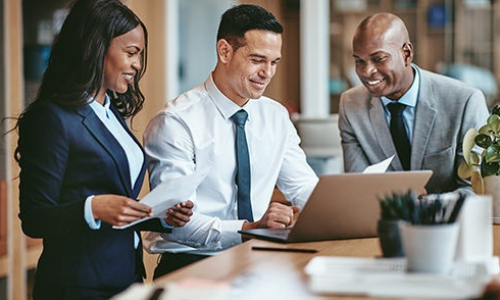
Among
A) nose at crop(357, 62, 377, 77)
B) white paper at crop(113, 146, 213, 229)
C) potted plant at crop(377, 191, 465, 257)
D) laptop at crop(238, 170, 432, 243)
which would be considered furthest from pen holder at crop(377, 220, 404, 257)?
nose at crop(357, 62, 377, 77)

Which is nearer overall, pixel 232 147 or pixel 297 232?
pixel 297 232

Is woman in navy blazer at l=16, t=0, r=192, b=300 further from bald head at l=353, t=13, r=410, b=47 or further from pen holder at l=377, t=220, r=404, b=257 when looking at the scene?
bald head at l=353, t=13, r=410, b=47

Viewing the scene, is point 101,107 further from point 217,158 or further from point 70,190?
point 217,158

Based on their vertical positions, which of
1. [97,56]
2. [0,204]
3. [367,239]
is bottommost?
[0,204]

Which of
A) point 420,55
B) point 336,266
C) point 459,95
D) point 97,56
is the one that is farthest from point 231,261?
point 420,55

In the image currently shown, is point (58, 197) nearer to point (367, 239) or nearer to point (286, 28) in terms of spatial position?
point (367, 239)

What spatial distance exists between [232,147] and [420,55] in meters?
5.90

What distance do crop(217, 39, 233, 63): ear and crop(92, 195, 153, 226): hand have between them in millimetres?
784

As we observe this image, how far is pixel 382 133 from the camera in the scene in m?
2.65

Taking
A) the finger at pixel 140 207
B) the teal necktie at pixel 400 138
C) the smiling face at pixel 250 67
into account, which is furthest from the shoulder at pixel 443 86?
the finger at pixel 140 207

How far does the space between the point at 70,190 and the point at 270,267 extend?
0.62 meters

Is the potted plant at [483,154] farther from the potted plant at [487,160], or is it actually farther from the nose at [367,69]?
the nose at [367,69]

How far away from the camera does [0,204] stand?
3.65 meters

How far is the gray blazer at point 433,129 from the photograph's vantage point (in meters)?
2.60
